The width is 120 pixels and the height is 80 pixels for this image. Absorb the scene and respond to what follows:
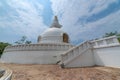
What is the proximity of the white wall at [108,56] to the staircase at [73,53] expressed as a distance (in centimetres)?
89

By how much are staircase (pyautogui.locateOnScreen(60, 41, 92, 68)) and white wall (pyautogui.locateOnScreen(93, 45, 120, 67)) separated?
0.89 meters

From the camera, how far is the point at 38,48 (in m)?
15.1

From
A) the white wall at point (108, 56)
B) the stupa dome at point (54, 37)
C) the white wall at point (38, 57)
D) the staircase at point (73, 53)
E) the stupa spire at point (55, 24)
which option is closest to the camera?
the white wall at point (108, 56)

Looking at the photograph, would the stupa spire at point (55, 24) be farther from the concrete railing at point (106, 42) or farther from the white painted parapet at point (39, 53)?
the concrete railing at point (106, 42)

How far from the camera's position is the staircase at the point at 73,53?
399 inches

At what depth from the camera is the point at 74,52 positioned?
10.6 m

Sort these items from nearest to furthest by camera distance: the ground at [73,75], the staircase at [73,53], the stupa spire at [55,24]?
the ground at [73,75] < the staircase at [73,53] < the stupa spire at [55,24]

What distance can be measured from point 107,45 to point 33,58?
8.92 metres

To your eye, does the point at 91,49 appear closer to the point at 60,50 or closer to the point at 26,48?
the point at 60,50

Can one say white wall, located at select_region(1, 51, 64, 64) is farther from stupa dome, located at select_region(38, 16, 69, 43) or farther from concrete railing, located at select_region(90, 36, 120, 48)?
stupa dome, located at select_region(38, 16, 69, 43)

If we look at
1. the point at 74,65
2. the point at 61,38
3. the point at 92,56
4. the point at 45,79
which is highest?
the point at 61,38

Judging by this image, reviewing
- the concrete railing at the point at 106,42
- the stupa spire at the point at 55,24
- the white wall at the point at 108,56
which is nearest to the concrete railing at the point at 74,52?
the concrete railing at the point at 106,42

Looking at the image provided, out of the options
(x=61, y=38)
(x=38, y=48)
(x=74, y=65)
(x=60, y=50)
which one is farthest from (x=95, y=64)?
(x=61, y=38)

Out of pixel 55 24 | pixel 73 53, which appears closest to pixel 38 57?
pixel 73 53
